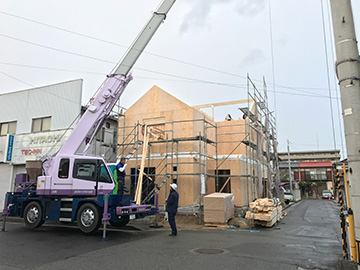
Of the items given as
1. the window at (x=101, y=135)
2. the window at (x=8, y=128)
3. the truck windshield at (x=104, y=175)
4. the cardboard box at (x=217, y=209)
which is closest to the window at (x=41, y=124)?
the window at (x=8, y=128)

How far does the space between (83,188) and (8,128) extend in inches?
506

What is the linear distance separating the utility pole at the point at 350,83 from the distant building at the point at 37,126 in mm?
14103

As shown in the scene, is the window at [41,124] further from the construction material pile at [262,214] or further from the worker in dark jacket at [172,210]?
the construction material pile at [262,214]

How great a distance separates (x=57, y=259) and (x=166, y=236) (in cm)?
391

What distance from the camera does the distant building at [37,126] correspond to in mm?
17281

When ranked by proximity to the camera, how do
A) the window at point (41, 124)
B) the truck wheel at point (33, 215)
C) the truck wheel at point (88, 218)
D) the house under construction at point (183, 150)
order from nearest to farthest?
the truck wheel at point (88, 218)
the truck wheel at point (33, 215)
the house under construction at point (183, 150)
the window at point (41, 124)

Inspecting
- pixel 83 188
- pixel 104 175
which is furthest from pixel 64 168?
pixel 104 175

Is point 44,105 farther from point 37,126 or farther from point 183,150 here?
point 183,150

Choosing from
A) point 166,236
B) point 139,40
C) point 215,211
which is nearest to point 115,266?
point 166,236

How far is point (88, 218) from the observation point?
981 cm

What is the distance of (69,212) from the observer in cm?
1021

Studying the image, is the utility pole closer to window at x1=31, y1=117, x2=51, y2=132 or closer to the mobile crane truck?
the mobile crane truck

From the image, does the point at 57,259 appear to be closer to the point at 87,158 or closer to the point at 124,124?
the point at 87,158

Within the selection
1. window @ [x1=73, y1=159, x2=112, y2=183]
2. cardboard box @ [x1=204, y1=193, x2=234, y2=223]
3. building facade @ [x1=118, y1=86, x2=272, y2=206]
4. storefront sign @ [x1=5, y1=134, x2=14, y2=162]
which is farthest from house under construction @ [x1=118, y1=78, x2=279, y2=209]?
storefront sign @ [x1=5, y1=134, x2=14, y2=162]
